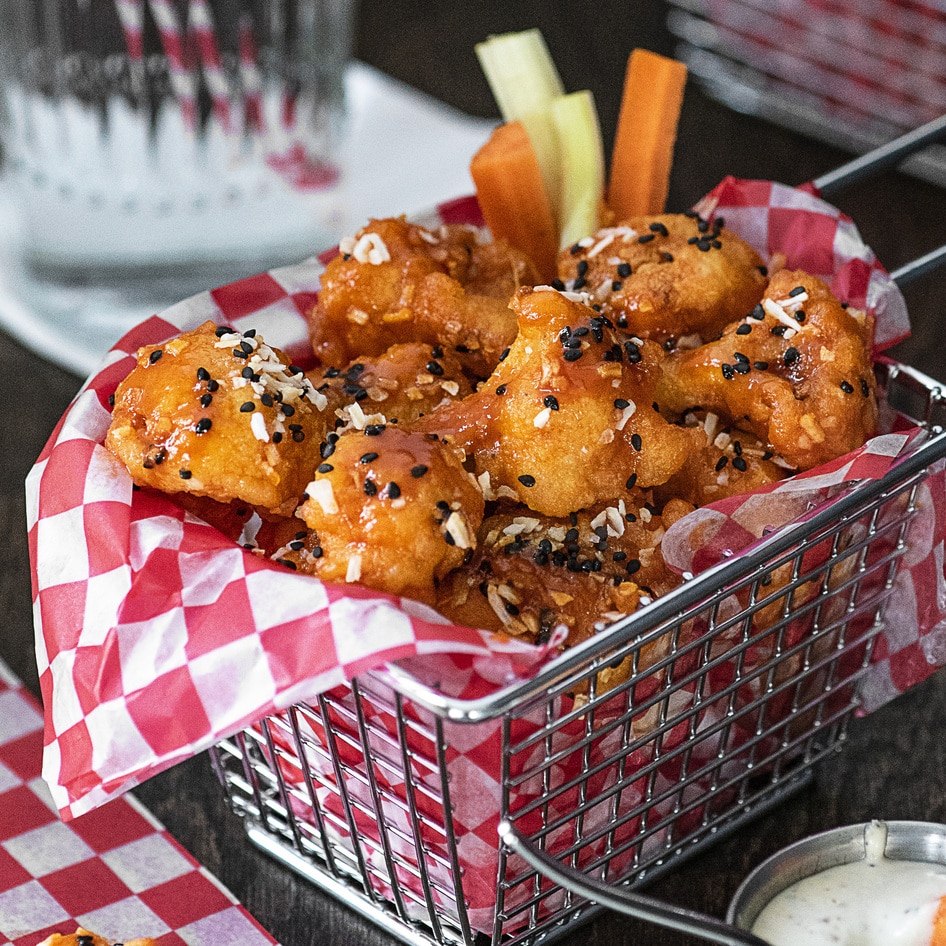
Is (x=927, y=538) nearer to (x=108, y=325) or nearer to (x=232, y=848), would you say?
(x=232, y=848)

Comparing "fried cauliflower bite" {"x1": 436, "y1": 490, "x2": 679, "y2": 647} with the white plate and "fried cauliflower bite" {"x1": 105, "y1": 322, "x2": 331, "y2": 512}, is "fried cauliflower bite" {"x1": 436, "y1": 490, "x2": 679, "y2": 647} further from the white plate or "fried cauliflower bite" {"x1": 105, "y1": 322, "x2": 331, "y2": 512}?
the white plate

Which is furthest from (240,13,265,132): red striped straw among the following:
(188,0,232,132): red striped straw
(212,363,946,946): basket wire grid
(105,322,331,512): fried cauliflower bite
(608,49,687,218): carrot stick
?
(212,363,946,946): basket wire grid

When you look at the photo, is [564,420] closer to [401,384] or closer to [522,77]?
[401,384]

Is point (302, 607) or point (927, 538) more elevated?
point (302, 607)

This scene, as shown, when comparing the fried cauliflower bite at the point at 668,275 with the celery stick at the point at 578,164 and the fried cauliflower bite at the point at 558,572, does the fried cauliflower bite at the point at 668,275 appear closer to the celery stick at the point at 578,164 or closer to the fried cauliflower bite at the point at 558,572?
the celery stick at the point at 578,164

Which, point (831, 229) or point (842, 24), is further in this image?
point (842, 24)

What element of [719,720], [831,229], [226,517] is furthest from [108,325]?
[719,720]
